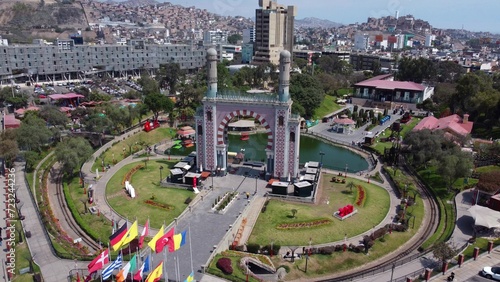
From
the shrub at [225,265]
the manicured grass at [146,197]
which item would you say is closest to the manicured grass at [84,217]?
the manicured grass at [146,197]

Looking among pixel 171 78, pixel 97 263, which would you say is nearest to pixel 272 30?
pixel 171 78

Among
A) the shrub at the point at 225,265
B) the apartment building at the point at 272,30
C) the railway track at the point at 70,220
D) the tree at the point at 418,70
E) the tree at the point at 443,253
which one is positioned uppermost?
the apartment building at the point at 272,30

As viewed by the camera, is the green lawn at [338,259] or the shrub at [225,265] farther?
the green lawn at [338,259]

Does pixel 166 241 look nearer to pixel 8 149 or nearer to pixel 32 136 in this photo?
pixel 8 149

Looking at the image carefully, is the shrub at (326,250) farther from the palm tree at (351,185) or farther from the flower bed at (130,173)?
the flower bed at (130,173)

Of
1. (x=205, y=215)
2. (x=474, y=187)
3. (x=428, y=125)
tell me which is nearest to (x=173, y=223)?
(x=205, y=215)

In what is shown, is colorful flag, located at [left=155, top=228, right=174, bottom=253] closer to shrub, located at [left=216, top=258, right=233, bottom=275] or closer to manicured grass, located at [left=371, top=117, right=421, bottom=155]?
shrub, located at [left=216, top=258, right=233, bottom=275]
